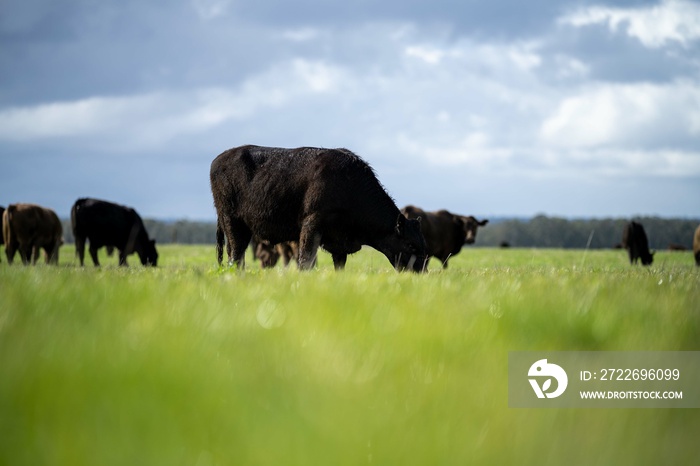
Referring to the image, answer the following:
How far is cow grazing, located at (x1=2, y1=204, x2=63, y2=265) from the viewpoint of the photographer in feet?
Answer: 81.4

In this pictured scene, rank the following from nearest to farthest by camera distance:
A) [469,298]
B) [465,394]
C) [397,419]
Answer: [397,419]
[465,394]
[469,298]

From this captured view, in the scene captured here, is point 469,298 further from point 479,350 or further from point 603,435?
point 603,435

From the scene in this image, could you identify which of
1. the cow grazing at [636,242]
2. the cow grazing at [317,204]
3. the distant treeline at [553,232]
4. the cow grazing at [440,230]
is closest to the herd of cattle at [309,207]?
the cow grazing at [317,204]

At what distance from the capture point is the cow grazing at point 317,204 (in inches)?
487

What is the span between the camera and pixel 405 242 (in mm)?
12352

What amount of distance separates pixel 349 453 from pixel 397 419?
0.25m

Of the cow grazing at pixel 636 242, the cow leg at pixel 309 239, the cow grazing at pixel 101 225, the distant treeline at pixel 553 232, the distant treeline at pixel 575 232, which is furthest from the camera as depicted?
the distant treeline at pixel 575 232

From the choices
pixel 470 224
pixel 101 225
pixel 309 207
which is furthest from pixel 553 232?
pixel 309 207

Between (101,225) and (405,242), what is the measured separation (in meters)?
18.6

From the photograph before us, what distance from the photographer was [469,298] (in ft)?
13.6

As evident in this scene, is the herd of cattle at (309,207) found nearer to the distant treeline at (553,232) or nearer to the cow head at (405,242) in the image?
the cow head at (405,242)

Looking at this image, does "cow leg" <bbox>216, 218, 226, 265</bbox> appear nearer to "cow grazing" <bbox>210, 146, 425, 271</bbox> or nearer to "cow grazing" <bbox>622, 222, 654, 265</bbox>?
"cow grazing" <bbox>210, 146, 425, 271</bbox>

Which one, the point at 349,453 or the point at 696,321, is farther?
the point at 696,321

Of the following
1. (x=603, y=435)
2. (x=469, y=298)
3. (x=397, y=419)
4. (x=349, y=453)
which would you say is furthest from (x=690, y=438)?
(x=469, y=298)
